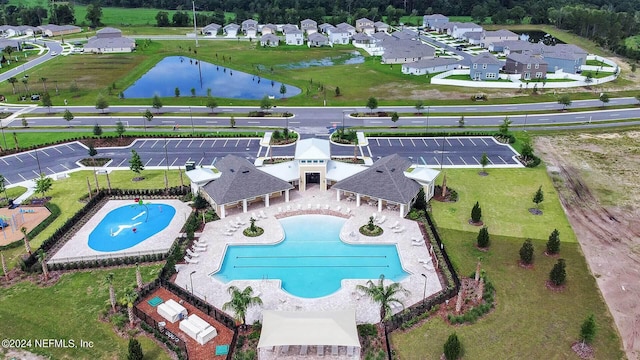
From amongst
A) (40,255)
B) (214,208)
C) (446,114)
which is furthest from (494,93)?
(40,255)

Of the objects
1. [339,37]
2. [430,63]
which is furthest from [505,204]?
[339,37]

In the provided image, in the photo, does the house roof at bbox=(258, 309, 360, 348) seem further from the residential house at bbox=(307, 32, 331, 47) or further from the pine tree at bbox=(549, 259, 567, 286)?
the residential house at bbox=(307, 32, 331, 47)

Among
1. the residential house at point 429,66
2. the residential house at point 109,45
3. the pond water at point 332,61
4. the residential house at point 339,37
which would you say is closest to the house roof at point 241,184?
the residential house at point 429,66

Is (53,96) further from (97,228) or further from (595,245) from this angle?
(595,245)

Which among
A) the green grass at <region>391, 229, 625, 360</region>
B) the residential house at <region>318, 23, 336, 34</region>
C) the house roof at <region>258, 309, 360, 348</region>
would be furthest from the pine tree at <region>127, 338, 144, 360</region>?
the residential house at <region>318, 23, 336, 34</region>

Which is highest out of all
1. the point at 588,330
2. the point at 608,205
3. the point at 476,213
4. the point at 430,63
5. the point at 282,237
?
the point at 430,63

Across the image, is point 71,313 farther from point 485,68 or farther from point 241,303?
point 485,68

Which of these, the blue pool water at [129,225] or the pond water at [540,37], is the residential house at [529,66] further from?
the blue pool water at [129,225]
